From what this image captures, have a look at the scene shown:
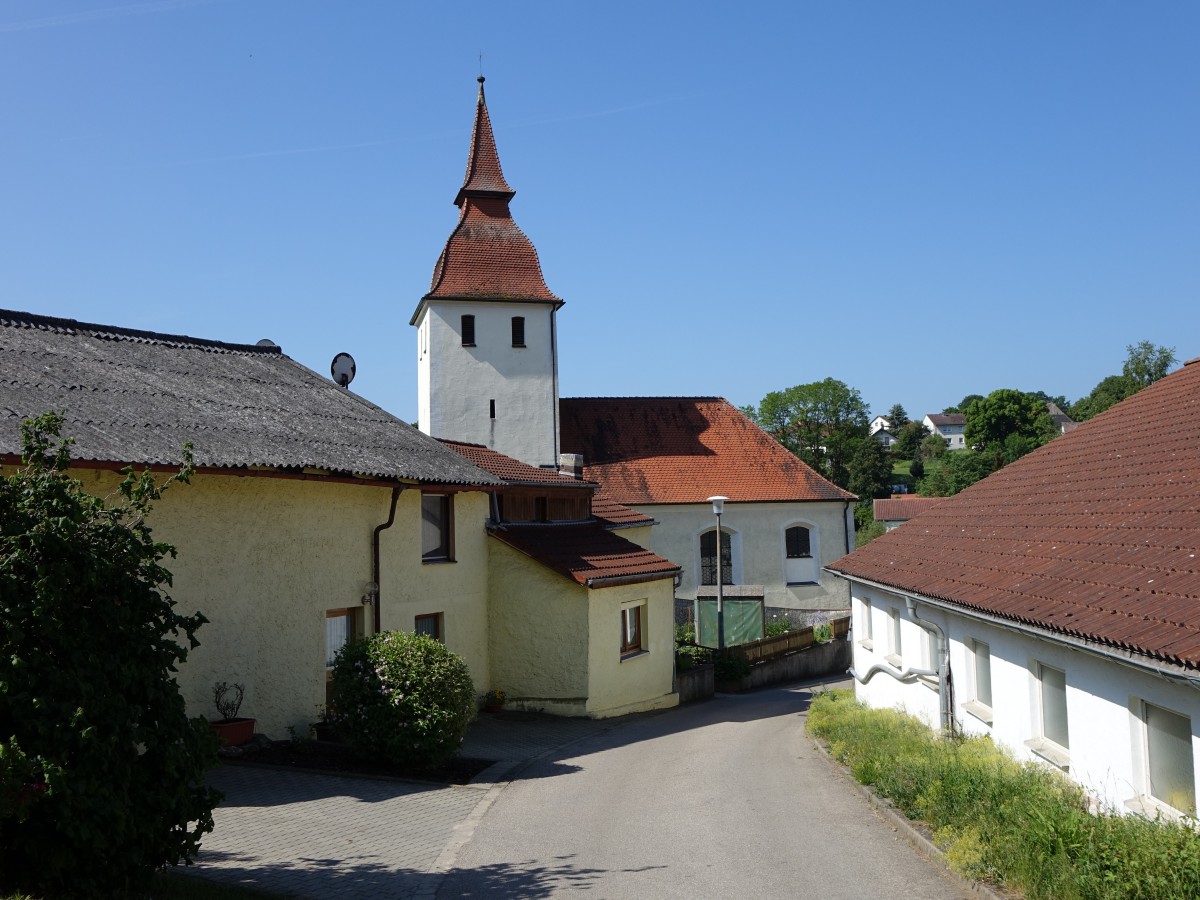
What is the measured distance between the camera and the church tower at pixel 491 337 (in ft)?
124

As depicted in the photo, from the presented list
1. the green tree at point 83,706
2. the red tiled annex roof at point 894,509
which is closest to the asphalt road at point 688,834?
the green tree at point 83,706

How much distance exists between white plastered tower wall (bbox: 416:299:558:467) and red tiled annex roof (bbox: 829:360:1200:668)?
21.8 m

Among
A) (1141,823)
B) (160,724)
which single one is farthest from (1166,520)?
(160,724)

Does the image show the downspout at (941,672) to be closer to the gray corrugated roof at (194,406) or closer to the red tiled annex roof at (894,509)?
the gray corrugated roof at (194,406)

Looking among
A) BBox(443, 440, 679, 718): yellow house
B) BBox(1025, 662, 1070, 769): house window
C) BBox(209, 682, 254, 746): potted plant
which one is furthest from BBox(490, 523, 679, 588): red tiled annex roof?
BBox(1025, 662, 1070, 769): house window

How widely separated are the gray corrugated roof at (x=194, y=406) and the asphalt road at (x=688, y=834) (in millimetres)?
5710

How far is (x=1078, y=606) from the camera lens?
29.9 ft

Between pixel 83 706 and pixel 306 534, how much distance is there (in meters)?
8.81

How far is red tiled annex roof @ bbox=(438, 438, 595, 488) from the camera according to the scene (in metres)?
23.5

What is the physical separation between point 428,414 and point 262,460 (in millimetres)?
24144

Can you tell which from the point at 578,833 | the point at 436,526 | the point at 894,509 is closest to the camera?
the point at 578,833

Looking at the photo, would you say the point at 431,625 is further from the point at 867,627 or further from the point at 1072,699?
the point at 1072,699

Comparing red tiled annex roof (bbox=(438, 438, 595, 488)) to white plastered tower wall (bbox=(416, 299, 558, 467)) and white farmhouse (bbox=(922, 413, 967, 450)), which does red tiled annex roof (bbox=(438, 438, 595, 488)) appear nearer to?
white plastered tower wall (bbox=(416, 299, 558, 467))

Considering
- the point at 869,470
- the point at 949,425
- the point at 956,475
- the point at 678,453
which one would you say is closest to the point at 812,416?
the point at 869,470
